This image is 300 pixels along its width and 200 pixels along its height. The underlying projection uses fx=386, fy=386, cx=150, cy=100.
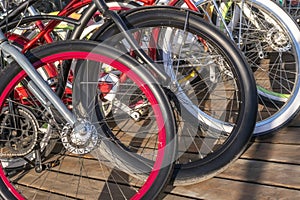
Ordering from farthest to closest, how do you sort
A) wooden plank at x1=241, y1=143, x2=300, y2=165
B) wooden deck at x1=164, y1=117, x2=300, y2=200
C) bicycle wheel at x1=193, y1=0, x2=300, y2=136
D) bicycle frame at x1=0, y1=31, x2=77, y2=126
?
bicycle wheel at x1=193, y1=0, x2=300, y2=136
wooden plank at x1=241, y1=143, x2=300, y2=165
wooden deck at x1=164, y1=117, x2=300, y2=200
bicycle frame at x1=0, y1=31, x2=77, y2=126

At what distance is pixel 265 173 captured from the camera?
1801mm

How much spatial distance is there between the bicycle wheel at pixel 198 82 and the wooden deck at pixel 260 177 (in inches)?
3.2

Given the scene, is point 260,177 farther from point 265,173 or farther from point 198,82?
point 198,82

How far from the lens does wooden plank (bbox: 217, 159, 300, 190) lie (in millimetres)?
1713

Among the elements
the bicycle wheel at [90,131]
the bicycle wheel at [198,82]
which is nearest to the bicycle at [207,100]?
the bicycle wheel at [198,82]

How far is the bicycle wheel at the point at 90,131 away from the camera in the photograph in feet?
5.23

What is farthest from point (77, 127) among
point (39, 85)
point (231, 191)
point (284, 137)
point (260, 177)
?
point (284, 137)

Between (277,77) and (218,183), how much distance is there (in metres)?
1.15

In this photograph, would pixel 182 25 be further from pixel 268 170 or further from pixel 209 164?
pixel 268 170

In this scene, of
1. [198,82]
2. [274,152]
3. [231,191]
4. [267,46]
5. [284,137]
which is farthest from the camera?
[267,46]

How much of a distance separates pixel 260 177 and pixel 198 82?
0.78m

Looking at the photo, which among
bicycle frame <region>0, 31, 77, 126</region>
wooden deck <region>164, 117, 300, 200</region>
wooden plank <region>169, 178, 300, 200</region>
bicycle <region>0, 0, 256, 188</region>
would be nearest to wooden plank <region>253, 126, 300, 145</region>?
wooden deck <region>164, 117, 300, 200</region>

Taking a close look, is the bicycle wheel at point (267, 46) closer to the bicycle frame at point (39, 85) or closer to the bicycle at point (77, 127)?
the bicycle at point (77, 127)

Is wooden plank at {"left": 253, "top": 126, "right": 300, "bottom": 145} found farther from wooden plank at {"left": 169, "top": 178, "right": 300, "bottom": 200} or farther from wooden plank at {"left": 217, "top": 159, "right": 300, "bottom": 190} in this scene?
wooden plank at {"left": 169, "top": 178, "right": 300, "bottom": 200}
